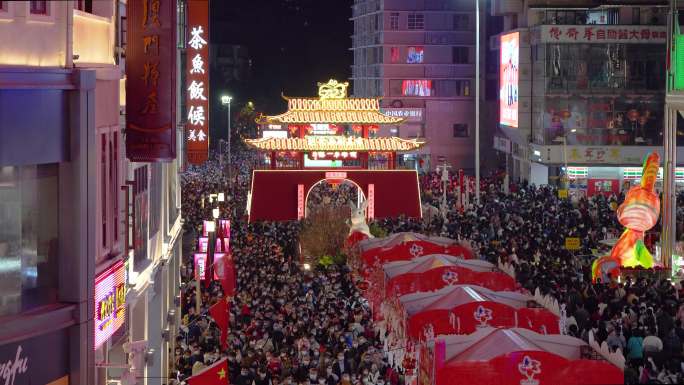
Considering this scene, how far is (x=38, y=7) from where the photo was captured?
42.2ft

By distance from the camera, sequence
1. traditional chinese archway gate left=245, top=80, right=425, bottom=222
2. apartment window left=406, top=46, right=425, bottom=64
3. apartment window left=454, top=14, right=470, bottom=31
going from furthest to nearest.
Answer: apartment window left=406, top=46, right=425, bottom=64, apartment window left=454, top=14, right=470, bottom=31, traditional chinese archway gate left=245, top=80, right=425, bottom=222

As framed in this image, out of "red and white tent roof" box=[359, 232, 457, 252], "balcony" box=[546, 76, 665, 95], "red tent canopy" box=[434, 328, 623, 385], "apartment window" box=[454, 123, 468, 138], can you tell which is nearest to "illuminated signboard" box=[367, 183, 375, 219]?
"balcony" box=[546, 76, 665, 95]

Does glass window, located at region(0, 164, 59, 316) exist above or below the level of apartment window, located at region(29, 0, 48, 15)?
below

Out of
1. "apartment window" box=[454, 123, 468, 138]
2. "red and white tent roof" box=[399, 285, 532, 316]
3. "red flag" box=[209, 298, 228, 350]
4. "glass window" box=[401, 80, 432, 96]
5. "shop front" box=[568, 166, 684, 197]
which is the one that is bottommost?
"red flag" box=[209, 298, 228, 350]

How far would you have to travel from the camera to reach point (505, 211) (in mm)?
45250

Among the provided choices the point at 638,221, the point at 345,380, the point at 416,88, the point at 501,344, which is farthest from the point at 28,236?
the point at 416,88

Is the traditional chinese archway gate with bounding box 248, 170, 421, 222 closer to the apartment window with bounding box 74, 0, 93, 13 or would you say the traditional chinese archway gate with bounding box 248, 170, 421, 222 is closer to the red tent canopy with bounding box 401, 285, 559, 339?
the red tent canopy with bounding box 401, 285, 559, 339

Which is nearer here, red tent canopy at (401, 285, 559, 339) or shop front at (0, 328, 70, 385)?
shop front at (0, 328, 70, 385)

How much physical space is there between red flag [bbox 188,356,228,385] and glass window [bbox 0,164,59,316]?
4623mm

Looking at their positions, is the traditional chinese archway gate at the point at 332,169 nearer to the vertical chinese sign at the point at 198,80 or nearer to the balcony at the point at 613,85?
the balcony at the point at 613,85

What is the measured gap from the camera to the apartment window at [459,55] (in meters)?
84.5

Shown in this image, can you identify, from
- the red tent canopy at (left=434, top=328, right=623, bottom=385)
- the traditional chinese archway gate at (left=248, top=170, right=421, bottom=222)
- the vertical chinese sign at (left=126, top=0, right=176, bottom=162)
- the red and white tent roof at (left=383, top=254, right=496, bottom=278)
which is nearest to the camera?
the red tent canopy at (left=434, top=328, right=623, bottom=385)

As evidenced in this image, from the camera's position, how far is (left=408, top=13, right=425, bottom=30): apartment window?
85.4 meters

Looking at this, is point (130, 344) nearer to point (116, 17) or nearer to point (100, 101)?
point (100, 101)
